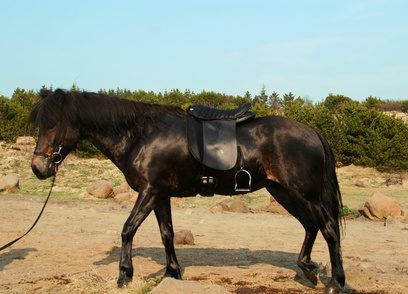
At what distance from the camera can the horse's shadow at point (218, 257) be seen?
24.9ft

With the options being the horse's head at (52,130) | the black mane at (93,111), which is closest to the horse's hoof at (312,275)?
the black mane at (93,111)

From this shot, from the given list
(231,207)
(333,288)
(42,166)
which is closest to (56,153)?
Result: (42,166)

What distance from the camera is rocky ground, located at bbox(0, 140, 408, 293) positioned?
6.35m

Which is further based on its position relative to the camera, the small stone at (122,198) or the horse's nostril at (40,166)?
the small stone at (122,198)

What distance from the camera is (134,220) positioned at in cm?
586

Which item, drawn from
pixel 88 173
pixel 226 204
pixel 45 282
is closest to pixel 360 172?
pixel 226 204

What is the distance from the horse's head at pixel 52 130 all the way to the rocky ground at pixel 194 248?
4.77ft

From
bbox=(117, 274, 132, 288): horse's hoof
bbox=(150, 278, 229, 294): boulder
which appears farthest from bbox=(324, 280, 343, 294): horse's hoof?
bbox=(117, 274, 132, 288): horse's hoof

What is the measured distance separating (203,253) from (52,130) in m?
3.61

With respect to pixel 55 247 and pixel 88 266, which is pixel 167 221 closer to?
pixel 88 266

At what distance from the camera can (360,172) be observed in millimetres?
23344

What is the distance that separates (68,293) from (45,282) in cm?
65

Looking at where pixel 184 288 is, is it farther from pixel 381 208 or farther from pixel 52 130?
pixel 381 208

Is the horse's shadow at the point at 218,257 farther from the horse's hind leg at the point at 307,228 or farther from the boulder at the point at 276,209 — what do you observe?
the boulder at the point at 276,209
